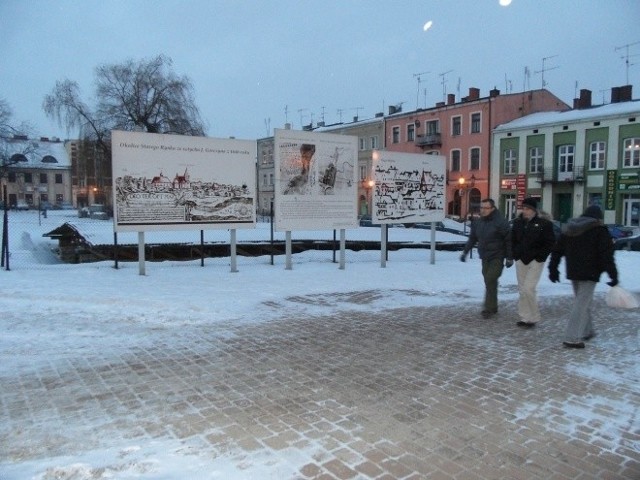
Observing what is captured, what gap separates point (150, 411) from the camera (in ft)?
13.9

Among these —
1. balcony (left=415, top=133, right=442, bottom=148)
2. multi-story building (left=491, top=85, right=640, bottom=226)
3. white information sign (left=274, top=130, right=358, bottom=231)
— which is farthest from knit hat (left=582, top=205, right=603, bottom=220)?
balcony (left=415, top=133, right=442, bottom=148)

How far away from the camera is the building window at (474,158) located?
46906 mm

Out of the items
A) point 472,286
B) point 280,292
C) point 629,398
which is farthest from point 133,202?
point 629,398

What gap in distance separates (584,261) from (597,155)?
3717 cm

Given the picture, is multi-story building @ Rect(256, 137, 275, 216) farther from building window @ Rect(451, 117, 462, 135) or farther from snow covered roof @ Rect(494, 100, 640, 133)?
snow covered roof @ Rect(494, 100, 640, 133)

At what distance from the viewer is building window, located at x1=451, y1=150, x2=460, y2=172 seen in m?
48.8

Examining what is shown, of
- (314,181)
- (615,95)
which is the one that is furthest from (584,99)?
(314,181)

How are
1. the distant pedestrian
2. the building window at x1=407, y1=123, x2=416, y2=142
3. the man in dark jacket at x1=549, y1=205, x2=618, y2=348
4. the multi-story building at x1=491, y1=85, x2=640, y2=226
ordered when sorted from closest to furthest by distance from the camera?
the man in dark jacket at x1=549, y1=205, x2=618, y2=348 < the distant pedestrian < the multi-story building at x1=491, y1=85, x2=640, y2=226 < the building window at x1=407, y1=123, x2=416, y2=142

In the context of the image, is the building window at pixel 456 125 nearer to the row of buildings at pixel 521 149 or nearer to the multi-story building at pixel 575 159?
the row of buildings at pixel 521 149

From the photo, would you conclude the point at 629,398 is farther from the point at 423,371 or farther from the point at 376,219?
the point at 376,219

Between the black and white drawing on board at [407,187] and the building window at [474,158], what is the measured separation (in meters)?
33.8

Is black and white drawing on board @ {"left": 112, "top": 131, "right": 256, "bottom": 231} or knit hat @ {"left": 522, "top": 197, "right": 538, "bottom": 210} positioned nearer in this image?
knit hat @ {"left": 522, "top": 197, "right": 538, "bottom": 210}

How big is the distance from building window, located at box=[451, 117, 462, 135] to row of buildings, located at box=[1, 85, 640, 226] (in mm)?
94

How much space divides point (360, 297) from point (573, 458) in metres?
6.13
